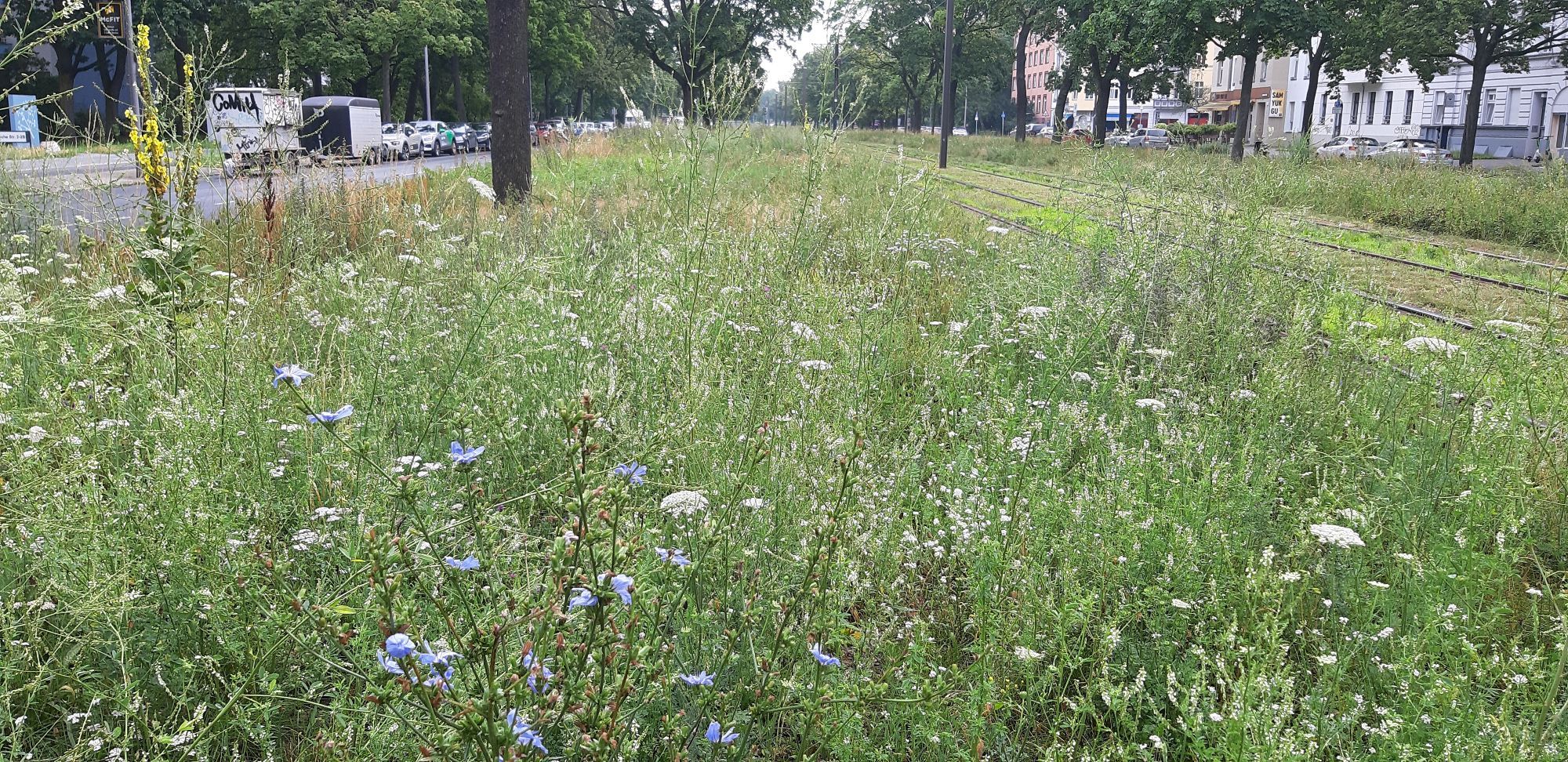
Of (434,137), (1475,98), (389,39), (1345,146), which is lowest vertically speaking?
(434,137)

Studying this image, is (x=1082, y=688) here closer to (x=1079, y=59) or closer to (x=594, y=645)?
(x=594, y=645)

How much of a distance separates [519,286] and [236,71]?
1776 inches

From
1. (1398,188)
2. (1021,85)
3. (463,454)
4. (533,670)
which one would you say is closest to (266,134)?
(463,454)

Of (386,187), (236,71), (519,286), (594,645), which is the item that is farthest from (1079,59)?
(594,645)

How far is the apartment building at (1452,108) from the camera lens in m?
44.1

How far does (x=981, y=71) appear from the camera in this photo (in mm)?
57812

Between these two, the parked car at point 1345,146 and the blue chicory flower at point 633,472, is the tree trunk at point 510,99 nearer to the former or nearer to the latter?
the blue chicory flower at point 633,472

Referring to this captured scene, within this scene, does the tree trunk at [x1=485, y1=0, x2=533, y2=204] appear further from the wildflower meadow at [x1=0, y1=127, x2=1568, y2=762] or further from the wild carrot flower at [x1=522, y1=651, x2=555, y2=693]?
the wild carrot flower at [x1=522, y1=651, x2=555, y2=693]

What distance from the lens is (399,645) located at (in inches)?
50.4

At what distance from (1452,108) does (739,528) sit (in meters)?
60.6

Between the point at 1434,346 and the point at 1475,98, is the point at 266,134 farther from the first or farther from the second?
the point at 1475,98

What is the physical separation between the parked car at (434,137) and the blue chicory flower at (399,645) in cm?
3959

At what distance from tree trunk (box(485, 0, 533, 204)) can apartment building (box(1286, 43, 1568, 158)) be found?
3796 centimetres

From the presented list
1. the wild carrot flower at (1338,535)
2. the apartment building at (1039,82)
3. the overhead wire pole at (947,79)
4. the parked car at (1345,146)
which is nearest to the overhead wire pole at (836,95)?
the wild carrot flower at (1338,535)
